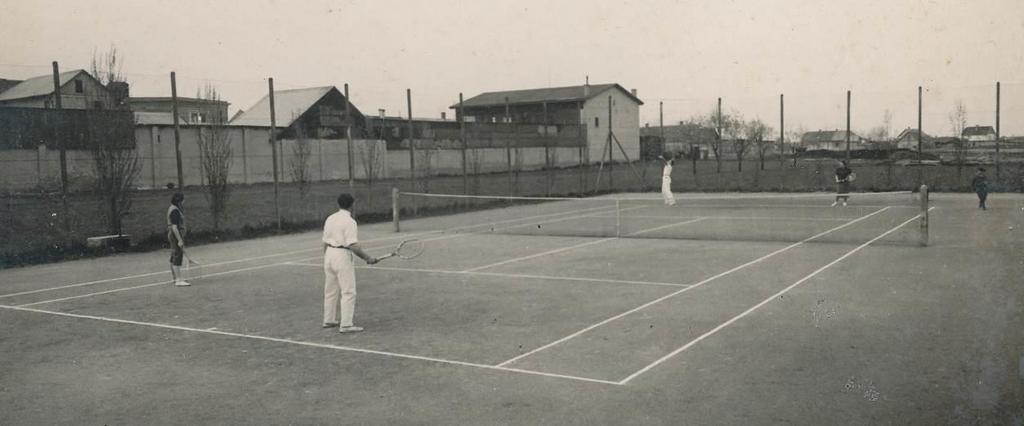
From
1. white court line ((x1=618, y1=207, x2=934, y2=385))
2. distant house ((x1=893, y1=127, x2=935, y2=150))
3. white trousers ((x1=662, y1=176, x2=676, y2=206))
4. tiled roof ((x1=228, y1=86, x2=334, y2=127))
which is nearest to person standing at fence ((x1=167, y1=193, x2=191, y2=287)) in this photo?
white court line ((x1=618, y1=207, x2=934, y2=385))

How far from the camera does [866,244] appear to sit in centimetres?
1620

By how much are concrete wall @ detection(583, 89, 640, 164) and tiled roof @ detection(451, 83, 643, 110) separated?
667mm

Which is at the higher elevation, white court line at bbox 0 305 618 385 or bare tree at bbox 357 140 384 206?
bare tree at bbox 357 140 384 206

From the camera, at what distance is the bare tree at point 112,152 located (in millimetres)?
18172

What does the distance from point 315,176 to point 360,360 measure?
36692 millimetres

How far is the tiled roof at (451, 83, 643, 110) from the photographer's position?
7269cm

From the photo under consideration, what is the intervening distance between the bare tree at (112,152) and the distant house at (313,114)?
29.8 metres

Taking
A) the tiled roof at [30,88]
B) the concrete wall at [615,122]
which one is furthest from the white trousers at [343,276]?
the concrete wall at [615,122]

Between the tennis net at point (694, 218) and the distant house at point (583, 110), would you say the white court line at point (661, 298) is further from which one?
the distant house at point (583, 110)

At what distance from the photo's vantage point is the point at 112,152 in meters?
18.5

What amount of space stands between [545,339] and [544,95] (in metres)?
69.2

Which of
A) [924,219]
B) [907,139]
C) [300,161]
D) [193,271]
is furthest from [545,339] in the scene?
[907,139]

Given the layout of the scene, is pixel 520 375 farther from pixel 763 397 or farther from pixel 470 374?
pixel 763 397

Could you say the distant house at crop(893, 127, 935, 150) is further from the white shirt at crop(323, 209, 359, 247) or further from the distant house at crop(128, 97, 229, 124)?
the white shirt at crop(323, 209, 359, 247)
